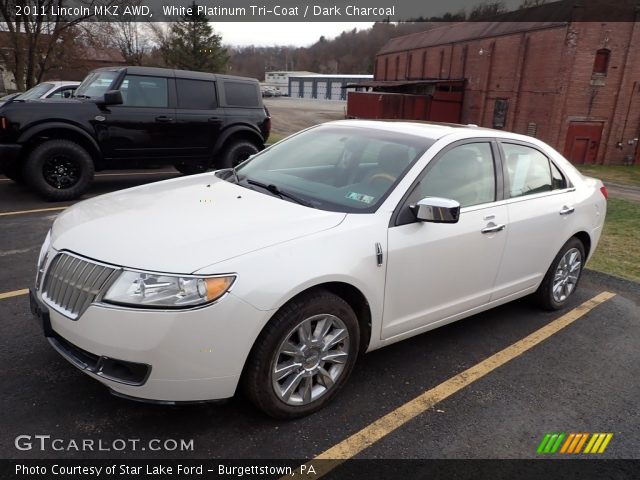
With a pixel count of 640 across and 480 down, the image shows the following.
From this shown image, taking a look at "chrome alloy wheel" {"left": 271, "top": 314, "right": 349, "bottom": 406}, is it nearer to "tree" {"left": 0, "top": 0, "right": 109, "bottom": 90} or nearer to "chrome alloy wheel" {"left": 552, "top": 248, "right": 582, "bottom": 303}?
"chrome alloy wheel" {"left": 552, "top": 248, "right": 582, "bottom": 303}

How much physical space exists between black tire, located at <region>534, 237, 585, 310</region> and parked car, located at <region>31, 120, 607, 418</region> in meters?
0.17

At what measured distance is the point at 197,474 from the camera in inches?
90.0

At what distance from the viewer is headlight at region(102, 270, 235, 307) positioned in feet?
7.26

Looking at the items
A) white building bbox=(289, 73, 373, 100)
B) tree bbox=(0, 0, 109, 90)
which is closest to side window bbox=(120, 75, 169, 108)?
tree bbox=(0, 0, 109, 90)

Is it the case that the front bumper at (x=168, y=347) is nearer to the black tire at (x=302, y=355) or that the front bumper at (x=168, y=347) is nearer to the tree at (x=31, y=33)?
the black tire at (x=302, y=355)

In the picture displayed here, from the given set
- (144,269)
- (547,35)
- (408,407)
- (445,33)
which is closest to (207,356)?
(144,269)

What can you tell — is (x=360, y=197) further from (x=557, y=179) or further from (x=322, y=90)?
(x=322, y=90)

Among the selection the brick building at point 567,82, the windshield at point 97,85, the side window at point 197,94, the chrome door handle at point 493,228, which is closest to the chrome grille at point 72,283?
the chrome door handle at point 493,228

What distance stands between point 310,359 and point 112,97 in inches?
246

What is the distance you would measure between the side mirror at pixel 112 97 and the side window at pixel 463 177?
19.2 feet

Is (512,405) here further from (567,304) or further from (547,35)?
(547,35)

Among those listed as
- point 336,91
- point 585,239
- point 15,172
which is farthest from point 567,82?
point 336,91

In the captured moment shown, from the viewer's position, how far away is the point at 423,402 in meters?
2.96

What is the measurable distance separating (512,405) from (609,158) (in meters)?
26.5
